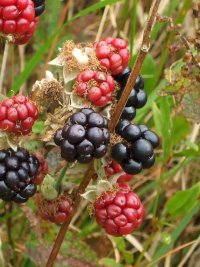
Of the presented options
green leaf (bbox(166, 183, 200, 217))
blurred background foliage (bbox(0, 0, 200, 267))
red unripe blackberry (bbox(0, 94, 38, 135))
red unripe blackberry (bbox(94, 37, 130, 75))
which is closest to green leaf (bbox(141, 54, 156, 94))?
blurred background foliage (bbox(0, 0, 200, 267))

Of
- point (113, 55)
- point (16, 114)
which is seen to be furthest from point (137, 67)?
point (16, 114)

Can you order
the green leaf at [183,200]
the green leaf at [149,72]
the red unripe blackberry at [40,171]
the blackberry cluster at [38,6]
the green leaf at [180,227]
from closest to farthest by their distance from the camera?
the red unripe blackberry at [40,171] → the blackberry cluster at [38,6] → the green leaf at [183,200] → the green leaf at [180,227] → the green leaf at [149,72]

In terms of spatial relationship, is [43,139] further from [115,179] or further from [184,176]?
[184,176]

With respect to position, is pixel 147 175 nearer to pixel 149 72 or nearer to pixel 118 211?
pixel 149 72

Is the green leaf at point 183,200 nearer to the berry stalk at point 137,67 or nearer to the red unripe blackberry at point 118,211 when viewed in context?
the red unripe blackberry at point 118,211

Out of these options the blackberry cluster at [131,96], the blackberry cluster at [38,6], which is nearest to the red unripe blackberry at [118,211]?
the blackberry cluster at [131,96]
